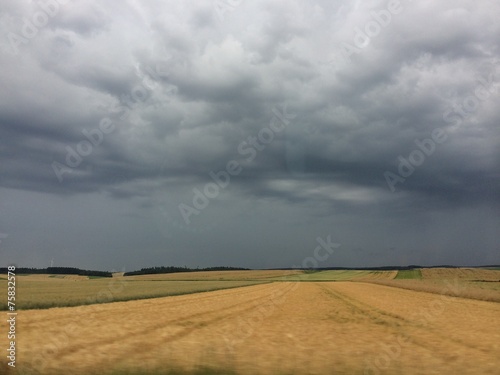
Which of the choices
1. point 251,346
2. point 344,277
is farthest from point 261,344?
point 344,277

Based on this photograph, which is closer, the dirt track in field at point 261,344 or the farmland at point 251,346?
the farmland at point 251,346

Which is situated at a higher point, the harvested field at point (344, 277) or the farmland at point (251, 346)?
the farmland at point (251, 346)

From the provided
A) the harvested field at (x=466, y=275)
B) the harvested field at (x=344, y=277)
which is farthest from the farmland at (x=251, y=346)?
the harvested field at (x=344, y=277)

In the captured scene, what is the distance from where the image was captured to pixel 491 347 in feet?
47.7

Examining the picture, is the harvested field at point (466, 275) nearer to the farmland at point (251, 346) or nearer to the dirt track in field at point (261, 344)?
the dirt track in field at point (261, 344)

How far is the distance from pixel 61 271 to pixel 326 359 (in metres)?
164

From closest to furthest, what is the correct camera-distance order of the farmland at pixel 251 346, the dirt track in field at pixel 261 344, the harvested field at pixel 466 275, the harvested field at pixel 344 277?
the farmland at pixel 251 346 → the dirt track in field at pixel 261 344 → the harvested field at pixel 466 275 → the harvested field at pixel 344 277

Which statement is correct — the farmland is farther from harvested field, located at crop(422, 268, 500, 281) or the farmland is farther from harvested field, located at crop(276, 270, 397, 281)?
harvested field, located at crop(276, 270, 397, 281)

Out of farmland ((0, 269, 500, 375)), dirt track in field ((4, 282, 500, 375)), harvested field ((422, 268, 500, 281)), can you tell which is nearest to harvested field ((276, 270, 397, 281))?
harvested field ((422, 268, 500, 281))

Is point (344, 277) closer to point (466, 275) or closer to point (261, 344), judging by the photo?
point (466, 275)

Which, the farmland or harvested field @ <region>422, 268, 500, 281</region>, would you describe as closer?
the farmland

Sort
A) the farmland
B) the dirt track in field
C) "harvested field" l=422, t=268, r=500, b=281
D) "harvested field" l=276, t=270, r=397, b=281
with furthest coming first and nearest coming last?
"harvested field" l=276, t=270, r=397, b=281
"harvested field" l=422, t=268, r=500, b=281
the dirt track in field
the farmland

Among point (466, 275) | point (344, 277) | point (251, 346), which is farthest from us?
point (344, 277)

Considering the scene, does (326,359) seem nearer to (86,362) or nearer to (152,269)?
(86,362)
